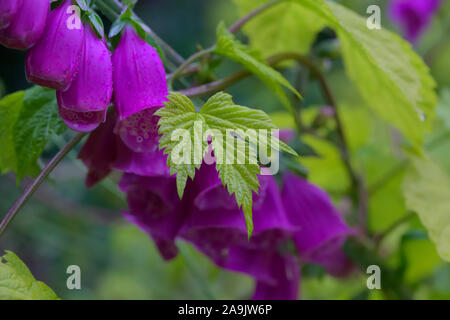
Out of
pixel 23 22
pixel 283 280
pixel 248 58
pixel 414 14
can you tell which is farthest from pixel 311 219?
pixel 414 14

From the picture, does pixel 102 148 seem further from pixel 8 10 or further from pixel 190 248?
pixel 190 248

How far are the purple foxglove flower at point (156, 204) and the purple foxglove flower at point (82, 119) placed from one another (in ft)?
0.21

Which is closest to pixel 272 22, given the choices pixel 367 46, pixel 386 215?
pixel 367 46

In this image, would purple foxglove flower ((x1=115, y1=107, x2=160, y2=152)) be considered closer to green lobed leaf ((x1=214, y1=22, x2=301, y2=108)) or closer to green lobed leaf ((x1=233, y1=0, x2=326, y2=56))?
green lobed leaf ((x1=214, y1=22, x2=301, y2=108))

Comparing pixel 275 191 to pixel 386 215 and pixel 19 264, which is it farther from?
pixel 386 215

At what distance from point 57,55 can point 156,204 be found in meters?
0.13

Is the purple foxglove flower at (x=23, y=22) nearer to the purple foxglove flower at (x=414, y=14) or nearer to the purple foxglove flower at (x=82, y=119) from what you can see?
the purple foxglove flower at (x=82, y=119)

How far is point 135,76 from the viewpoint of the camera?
278mm

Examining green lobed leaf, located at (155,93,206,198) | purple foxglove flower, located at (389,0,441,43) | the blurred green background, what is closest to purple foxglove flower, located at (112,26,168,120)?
green lobed leaf, located at (155,93,206,198)

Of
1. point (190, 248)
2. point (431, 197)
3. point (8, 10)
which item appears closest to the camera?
point (8, 10)

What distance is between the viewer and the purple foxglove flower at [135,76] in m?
0.28

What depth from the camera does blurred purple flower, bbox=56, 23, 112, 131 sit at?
0.86 feet

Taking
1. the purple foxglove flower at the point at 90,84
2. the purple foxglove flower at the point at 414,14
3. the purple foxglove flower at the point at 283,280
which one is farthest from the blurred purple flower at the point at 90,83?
the purple foxglove flower at the point at 414,14
